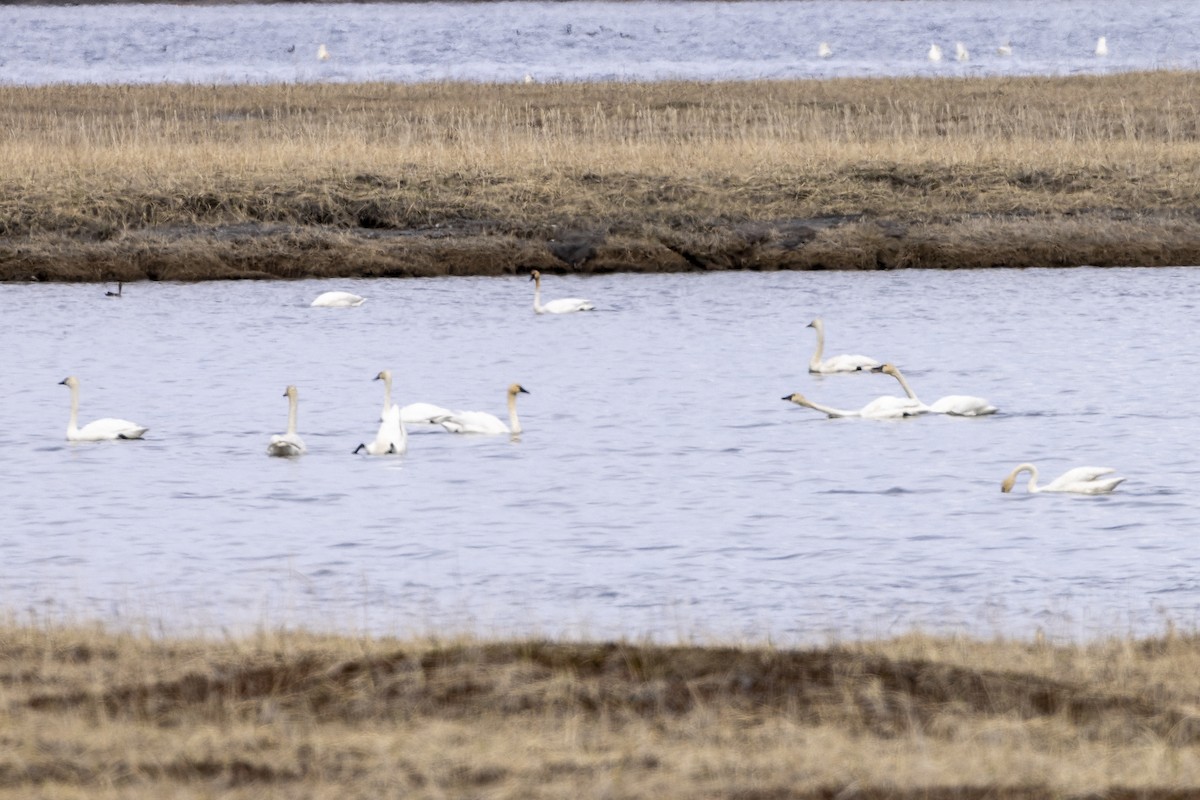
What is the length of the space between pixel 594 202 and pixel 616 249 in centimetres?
122

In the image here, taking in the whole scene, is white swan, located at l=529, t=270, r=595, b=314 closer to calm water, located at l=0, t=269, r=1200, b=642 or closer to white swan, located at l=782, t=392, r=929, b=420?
calm water, located at l=0, t=269, r=1200, b=642

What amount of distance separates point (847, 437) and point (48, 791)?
12356 mm

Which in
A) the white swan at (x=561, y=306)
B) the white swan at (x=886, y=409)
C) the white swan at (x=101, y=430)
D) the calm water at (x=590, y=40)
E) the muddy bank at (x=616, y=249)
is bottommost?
the calm water at (x=590, y=40)

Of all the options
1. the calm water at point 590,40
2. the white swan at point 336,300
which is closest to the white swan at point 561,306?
the white swan at point 336,300

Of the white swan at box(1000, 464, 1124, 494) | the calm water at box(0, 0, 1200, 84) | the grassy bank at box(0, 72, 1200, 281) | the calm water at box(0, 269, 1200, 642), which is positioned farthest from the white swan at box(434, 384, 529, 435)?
the calm water at box(0, 0, 1200, 84)

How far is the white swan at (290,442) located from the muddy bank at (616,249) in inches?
487

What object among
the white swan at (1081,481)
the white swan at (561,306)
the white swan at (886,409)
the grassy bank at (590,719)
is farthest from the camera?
the white swan at (561,306)

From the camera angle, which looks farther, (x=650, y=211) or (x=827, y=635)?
(x=650, y=211)

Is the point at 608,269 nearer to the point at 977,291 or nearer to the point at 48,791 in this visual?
the point at 977,291

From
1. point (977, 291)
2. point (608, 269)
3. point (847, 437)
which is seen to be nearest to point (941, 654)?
point (847, 437)

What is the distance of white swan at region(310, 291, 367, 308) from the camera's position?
26.3m

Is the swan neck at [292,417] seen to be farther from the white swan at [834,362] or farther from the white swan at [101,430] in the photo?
the white swan at [834,362]

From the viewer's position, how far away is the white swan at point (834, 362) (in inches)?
853

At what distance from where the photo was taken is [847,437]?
1825 centimetres
